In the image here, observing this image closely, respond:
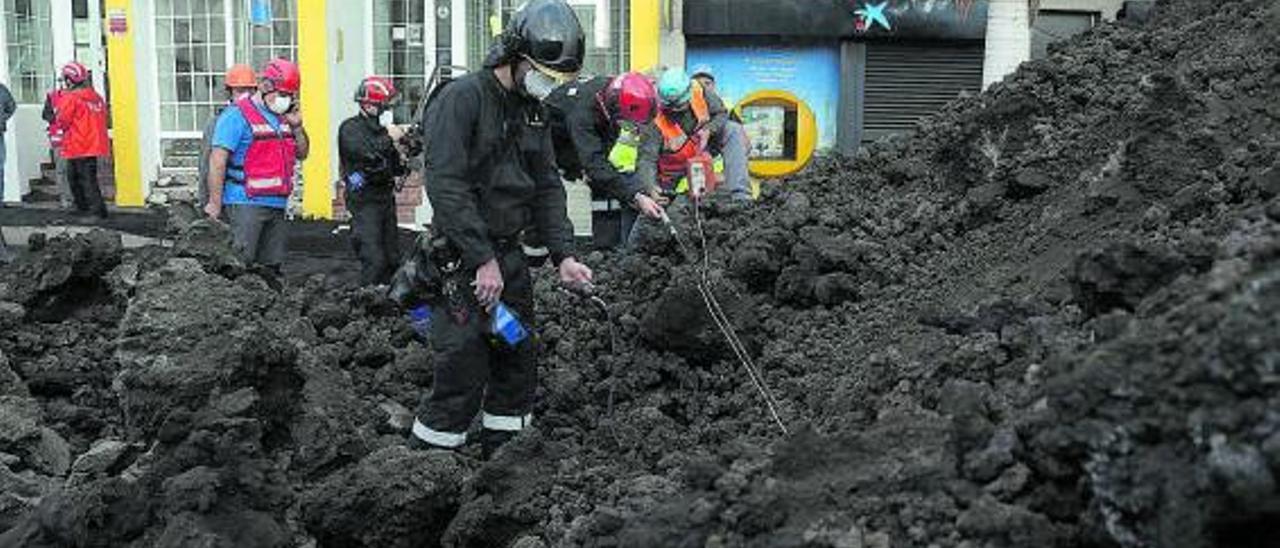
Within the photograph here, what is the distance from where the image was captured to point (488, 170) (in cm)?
560

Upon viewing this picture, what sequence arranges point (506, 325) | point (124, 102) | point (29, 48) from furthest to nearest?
point (29, 48) < point (124, 102) < point (506, 325)

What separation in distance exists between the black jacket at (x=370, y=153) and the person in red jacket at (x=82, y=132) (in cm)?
702

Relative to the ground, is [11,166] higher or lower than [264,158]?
lower

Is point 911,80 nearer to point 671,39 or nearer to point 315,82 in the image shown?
point 671,39

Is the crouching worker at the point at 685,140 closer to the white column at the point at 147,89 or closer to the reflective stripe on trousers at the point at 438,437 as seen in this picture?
the reflective stripe on trousers at the point at 438,437

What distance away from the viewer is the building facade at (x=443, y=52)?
52.5ft

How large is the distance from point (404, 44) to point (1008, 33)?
705cm

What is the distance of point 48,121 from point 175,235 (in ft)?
31.2

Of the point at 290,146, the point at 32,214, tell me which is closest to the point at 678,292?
the point at 290,146

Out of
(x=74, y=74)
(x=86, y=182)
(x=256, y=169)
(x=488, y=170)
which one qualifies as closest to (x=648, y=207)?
(x=488, y=170)

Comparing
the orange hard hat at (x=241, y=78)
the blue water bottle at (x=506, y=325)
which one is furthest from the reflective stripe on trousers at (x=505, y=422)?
the orange hard hat at (x=241, y=78)

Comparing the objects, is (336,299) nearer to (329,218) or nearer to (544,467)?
(544,467)

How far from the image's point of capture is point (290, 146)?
9.41m

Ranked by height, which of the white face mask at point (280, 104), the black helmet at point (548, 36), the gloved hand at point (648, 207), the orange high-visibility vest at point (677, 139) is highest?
the black helmet at point (548, 36)
